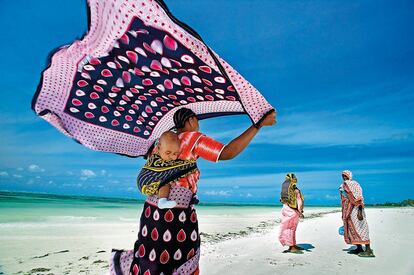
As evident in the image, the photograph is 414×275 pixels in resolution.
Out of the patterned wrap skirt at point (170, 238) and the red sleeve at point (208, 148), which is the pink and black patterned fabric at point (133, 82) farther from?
the patterned wrap skirt at point (170, 238)

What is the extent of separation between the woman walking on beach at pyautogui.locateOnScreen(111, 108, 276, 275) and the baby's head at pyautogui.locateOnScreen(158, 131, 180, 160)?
4 cm

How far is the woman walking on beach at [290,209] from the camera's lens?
855 cm

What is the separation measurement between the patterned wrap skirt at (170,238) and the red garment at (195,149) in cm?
6

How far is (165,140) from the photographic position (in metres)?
2.31

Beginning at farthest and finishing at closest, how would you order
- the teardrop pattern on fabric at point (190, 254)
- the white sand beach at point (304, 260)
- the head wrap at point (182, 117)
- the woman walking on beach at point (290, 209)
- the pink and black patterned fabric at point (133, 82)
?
1. the woman walking on beach at point (290, 209)
2. the white sand beach at point (304, 260)
3. the head wrap at point (182, 117)
4. the teardrop pattern on fabric at point (190, 254)
5. the pink and black patterned fabric at point (133, 82)

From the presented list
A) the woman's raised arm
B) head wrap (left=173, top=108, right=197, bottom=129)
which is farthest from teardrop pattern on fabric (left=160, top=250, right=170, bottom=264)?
head wrap (left=173, top=108, right=197, bottom=129)

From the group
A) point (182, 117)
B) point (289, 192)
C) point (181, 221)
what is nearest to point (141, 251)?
point (181, 221)

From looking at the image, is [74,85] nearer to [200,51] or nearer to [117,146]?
[117,146]

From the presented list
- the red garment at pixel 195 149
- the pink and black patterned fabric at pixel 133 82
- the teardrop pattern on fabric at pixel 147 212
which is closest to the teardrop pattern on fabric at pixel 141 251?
the teardrop pattern on fabric at pixel 147 212

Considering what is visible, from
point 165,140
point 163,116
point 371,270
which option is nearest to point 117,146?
point 163,116

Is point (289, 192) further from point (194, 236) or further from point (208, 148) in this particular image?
point (208, 148)

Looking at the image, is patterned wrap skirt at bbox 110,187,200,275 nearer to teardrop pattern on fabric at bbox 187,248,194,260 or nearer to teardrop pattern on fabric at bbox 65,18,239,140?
teardrop pattern on fabric at bbox 187,248,194,260

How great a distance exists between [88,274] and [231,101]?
4.75m

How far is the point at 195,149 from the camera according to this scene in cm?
230
